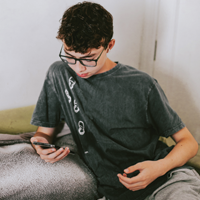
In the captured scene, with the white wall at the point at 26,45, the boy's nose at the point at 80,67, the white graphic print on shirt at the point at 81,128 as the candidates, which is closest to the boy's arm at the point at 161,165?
the white graphic print on shirt at the point at 81,128

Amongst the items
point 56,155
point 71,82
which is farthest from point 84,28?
point 56,155

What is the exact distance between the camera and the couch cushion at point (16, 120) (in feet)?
4.03

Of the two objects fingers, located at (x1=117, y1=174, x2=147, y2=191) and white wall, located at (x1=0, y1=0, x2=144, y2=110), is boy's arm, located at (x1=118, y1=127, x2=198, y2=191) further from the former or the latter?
white wall, located at (x1=0, y1=0, x2=144, y2=110)

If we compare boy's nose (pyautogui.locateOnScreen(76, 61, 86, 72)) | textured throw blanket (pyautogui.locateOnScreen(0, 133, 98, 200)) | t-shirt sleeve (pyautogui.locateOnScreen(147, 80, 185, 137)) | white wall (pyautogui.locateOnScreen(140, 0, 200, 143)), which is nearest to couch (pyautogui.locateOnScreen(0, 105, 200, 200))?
textured throw blanket (pyautogui.locateOnScreen(0, 133, 98, 200))

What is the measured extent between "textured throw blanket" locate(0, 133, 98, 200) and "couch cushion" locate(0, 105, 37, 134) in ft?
0.70

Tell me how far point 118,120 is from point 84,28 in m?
0.47

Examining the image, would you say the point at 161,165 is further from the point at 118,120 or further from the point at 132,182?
the point at 118,120

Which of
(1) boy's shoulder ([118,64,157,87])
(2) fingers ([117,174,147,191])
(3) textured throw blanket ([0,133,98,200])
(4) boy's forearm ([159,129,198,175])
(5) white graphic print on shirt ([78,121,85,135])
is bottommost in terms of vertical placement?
(3) textured throw blanket ([0,133,98,200])

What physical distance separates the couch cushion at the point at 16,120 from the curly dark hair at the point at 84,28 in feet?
2.25

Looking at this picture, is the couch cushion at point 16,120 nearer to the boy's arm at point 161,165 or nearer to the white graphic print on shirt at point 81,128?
the white graphic print on shirt at point 81,128

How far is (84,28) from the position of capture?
80cm

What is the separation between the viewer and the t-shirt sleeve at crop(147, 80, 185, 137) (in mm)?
919

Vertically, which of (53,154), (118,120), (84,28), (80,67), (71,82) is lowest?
(53,154)

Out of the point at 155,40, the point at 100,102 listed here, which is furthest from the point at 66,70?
the point at 155,40
